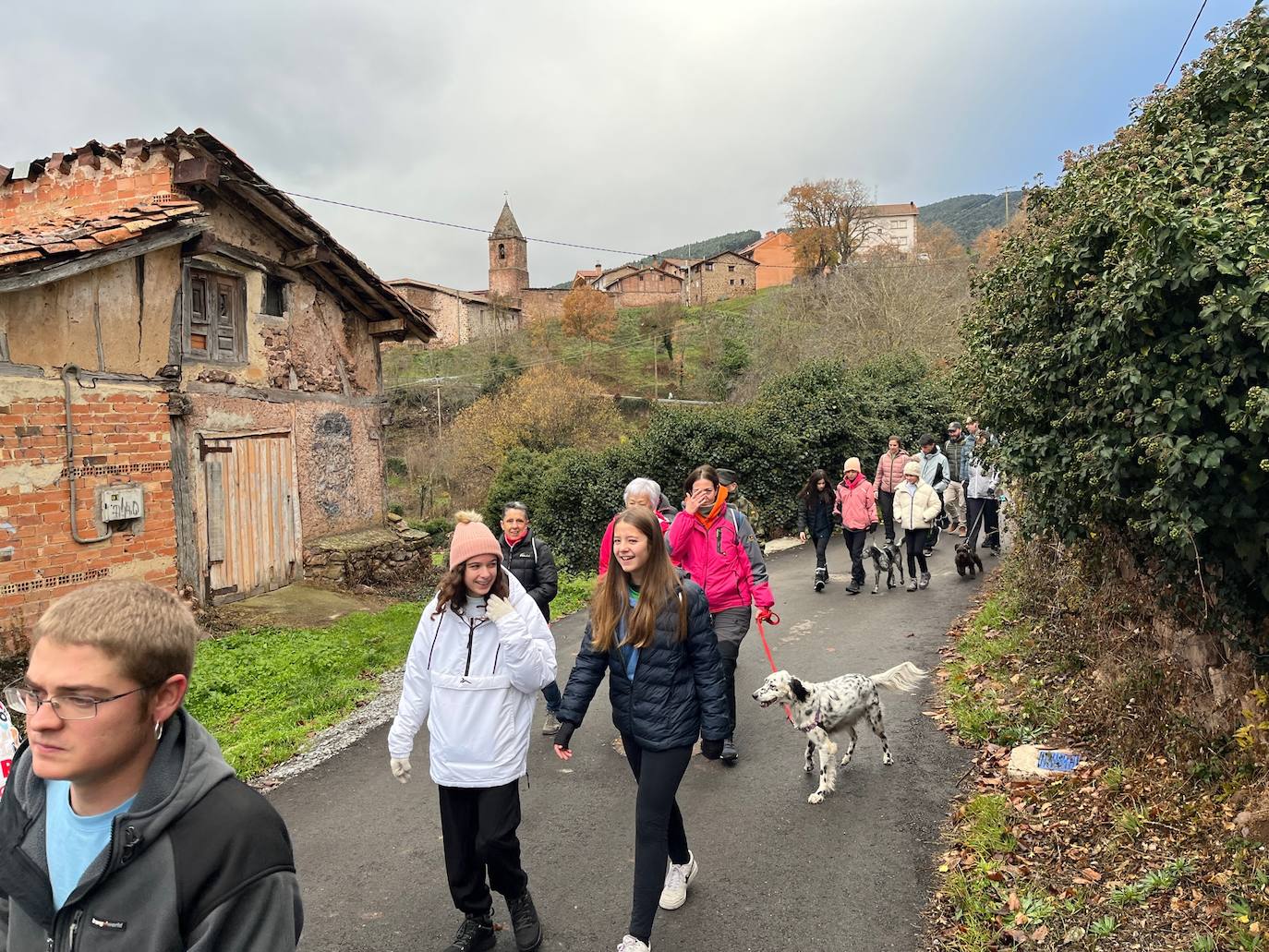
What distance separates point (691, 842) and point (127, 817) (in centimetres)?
367

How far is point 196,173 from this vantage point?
1031cm

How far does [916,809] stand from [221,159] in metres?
11.3

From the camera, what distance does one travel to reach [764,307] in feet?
119

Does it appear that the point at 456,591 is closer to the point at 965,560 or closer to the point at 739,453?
the point at 965,560

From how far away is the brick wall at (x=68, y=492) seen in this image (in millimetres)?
8422

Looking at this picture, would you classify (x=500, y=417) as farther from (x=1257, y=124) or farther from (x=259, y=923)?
(x=259, y=923)

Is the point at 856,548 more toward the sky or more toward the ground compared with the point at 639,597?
more toward the ground

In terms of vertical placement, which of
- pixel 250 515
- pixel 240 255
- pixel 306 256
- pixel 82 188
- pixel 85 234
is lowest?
pixel 250 515

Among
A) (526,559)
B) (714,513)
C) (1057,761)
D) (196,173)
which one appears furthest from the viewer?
(196,173)

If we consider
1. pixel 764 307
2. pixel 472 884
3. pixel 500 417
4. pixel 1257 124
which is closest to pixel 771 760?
pixel 472 884

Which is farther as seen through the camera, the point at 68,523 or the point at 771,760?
the point at 68,523

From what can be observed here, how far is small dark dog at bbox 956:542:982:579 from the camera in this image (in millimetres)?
10969

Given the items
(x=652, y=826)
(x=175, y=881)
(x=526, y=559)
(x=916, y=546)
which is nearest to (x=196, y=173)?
(x=526, y=559)

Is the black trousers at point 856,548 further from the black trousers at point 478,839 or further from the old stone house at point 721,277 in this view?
the old stone house at point 721,277
